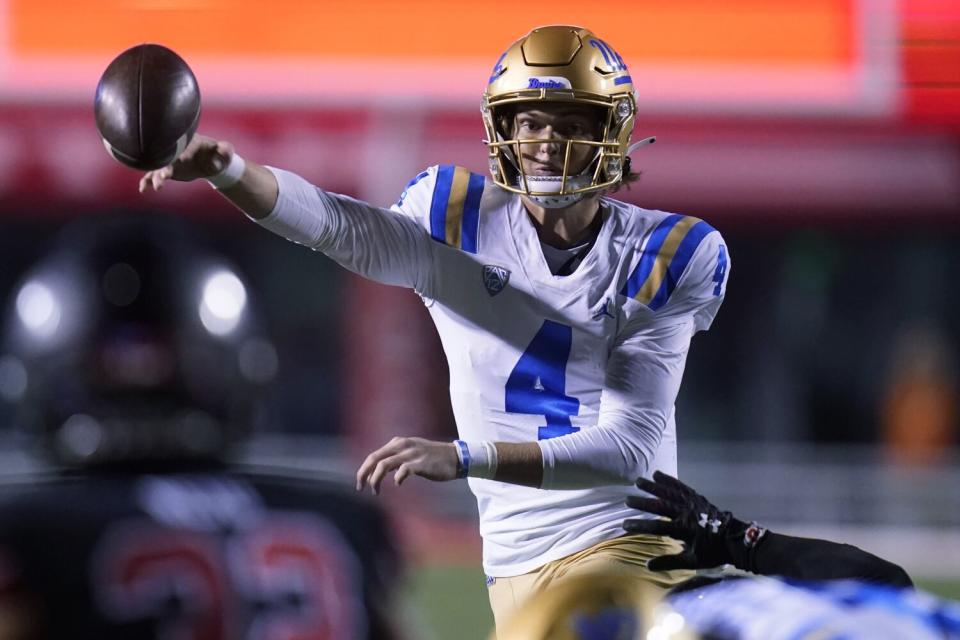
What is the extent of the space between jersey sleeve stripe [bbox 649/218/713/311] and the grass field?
8.75 ft

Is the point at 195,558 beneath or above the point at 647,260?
beneath

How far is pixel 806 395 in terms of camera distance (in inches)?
457

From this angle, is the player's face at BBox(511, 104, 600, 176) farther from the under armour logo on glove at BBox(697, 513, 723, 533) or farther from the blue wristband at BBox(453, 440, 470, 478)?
the under armour logo on glove at BBox(697, 513, 723, 533)

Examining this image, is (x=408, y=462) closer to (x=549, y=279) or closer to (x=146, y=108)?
(x=549, y=279)

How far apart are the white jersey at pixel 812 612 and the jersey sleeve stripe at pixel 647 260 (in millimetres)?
1131

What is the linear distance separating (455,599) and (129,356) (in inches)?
197

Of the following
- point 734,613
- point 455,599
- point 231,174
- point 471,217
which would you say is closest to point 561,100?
point 471,217

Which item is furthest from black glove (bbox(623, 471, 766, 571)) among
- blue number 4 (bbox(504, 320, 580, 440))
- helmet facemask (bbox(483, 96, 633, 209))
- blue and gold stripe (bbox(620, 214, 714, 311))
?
helmet facemask (bbox(483, 96, 633, 209))

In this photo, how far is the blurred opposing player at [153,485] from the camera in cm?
203

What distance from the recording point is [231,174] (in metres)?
2.94

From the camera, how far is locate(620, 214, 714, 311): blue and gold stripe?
3.14 meters

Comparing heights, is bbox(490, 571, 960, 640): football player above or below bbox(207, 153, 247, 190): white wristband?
below

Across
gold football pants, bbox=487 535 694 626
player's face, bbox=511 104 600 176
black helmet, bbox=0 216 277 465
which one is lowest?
gold football pants, bbox=487 535 694 626

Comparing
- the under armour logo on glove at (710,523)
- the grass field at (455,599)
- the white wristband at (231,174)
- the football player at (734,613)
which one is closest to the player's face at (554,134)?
the white wristband at (231,174)
